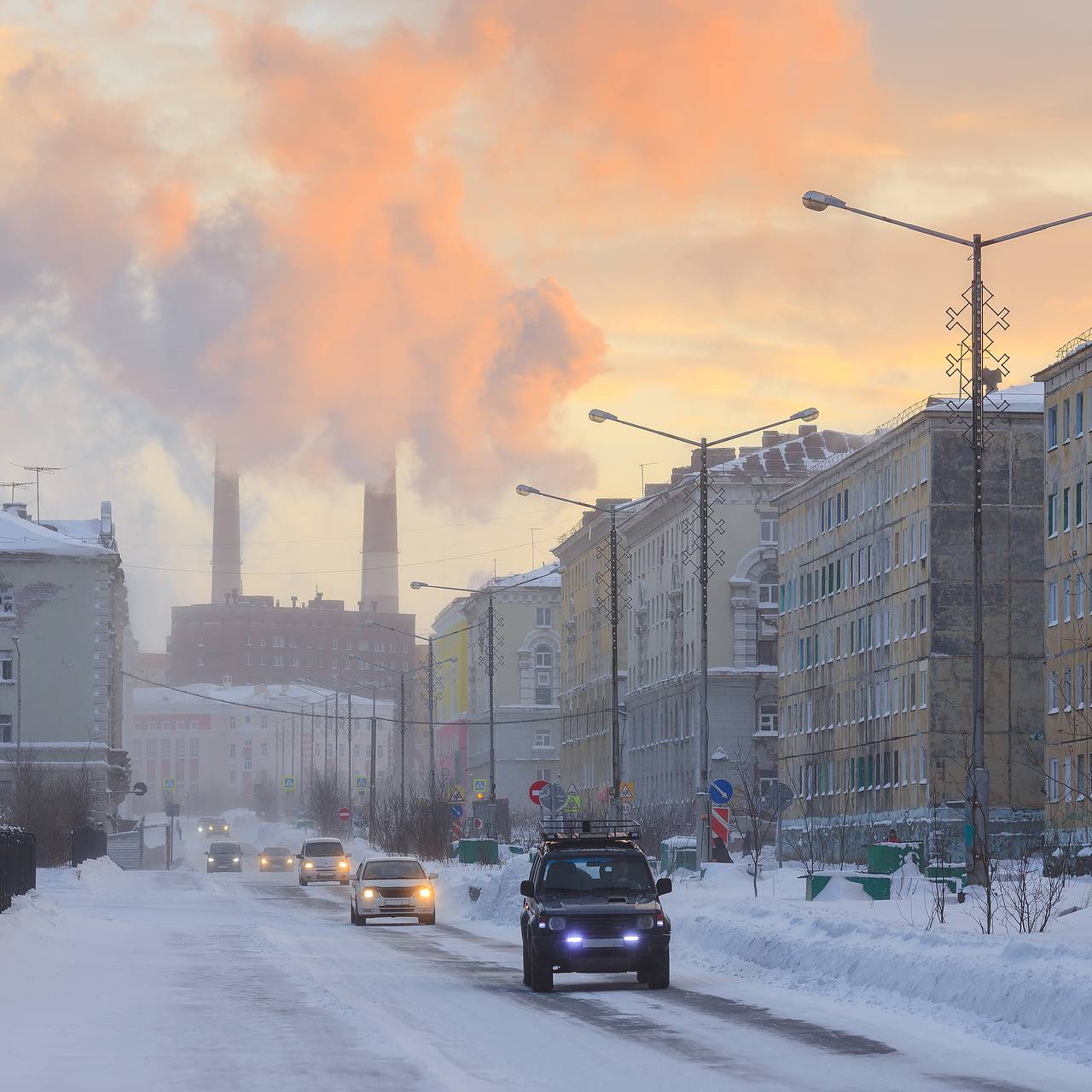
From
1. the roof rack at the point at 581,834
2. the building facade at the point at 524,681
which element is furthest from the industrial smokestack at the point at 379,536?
the roof rack at the point at 581,834

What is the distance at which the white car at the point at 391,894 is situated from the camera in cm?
4231

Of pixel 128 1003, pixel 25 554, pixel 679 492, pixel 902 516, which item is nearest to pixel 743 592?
pixel 679 492

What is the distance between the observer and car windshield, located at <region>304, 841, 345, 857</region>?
70.8 m

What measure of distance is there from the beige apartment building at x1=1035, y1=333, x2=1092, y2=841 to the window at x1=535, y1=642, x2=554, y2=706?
87.8 metres

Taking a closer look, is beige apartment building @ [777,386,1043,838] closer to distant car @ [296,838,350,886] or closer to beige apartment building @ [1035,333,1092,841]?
beige apartment building @ [1035,333,1092,841]

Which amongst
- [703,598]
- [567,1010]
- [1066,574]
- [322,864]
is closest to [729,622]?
[1066,574]

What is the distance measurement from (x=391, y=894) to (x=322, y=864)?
2841 centimetres

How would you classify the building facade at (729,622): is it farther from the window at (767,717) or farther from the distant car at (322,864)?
the distant car at (322,864)

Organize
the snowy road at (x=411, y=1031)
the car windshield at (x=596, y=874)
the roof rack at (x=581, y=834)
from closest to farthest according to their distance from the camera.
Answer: the snowy road at (x=411, y=1031) < the car windshield at (x=596, y=874) < the roof rack at (x=581, y=834)

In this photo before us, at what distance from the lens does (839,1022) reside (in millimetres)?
18875

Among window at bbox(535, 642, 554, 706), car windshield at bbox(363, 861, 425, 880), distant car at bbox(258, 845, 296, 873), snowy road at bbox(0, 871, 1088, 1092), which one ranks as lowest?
distant car at bbox(258, 845, 296, 873)

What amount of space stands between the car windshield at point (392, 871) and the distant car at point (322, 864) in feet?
89.4

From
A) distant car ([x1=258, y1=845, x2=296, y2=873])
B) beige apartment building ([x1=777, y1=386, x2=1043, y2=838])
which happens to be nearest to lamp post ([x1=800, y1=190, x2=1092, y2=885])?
beige apartment building ([x1=777, y1=386, x2=1043, y2=838])

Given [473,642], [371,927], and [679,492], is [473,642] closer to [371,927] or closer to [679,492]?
[679,492]
